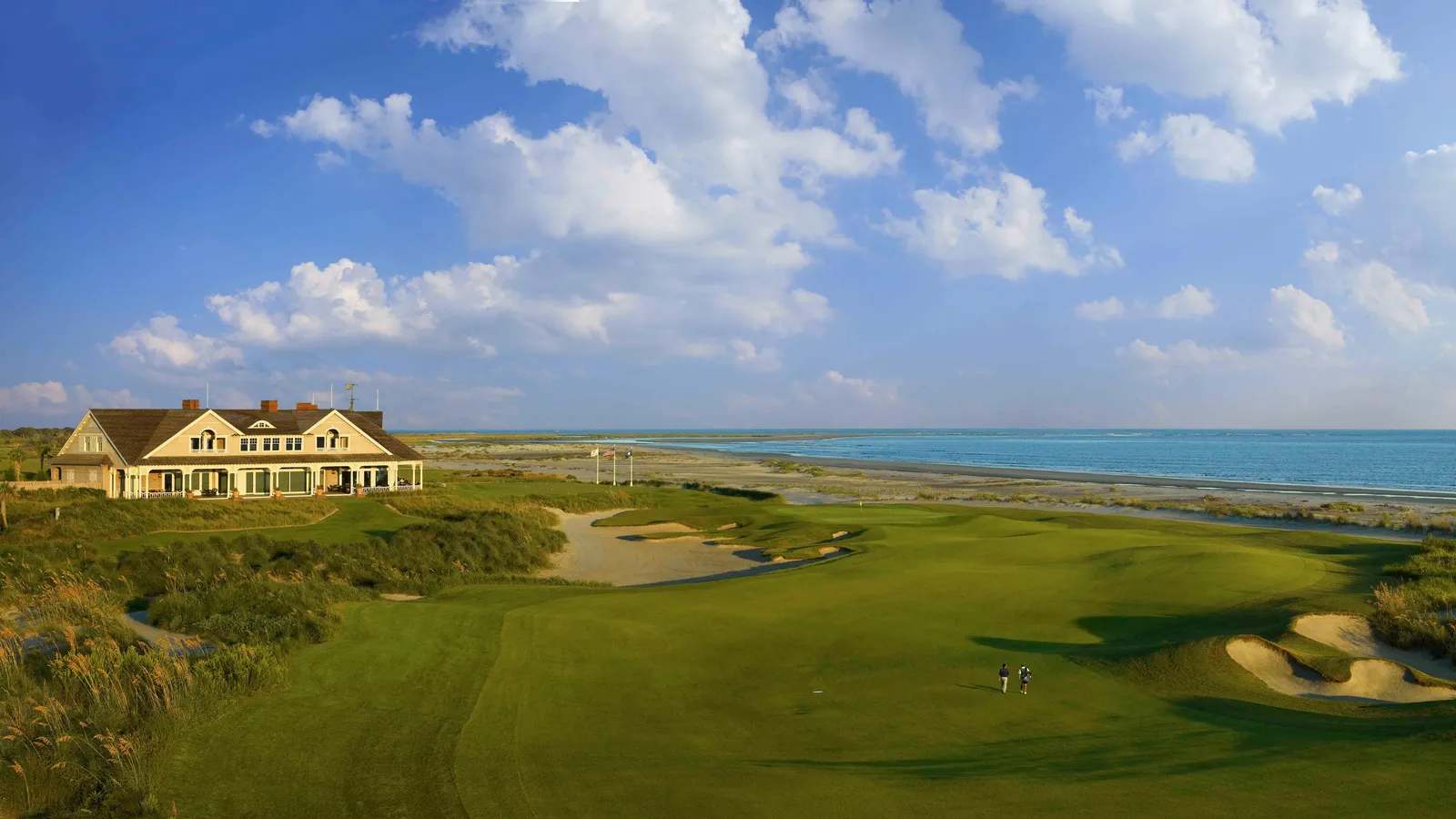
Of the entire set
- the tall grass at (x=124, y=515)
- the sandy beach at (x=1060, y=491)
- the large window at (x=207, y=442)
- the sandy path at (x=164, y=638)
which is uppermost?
the large window at (x=207, y=442)

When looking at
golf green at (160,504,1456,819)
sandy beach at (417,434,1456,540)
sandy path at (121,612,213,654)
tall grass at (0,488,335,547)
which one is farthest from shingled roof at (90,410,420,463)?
golf green at (160,504,1456,819)

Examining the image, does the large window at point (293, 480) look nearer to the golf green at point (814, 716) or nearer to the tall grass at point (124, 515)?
the tall grass at point (124, 515)

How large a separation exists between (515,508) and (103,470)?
979 inches

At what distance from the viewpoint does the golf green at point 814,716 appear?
983 centimetres

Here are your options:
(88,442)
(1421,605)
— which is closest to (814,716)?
(1421,605)

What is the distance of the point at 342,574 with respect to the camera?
28422 mm

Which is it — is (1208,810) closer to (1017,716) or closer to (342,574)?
(1017,716)

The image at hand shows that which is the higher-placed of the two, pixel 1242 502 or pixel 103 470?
pixel 103 470

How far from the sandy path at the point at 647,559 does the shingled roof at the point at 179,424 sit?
798 inches

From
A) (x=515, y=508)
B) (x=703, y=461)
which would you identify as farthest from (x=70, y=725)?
(x=703, y=461)

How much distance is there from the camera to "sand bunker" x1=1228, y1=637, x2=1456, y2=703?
597 inches

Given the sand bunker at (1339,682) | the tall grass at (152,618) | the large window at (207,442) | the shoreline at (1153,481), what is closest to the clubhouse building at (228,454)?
the large window at (207,442)

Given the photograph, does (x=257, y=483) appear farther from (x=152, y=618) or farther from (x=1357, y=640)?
(x=1357, y=640)

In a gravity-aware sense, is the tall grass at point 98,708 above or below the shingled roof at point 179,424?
below
